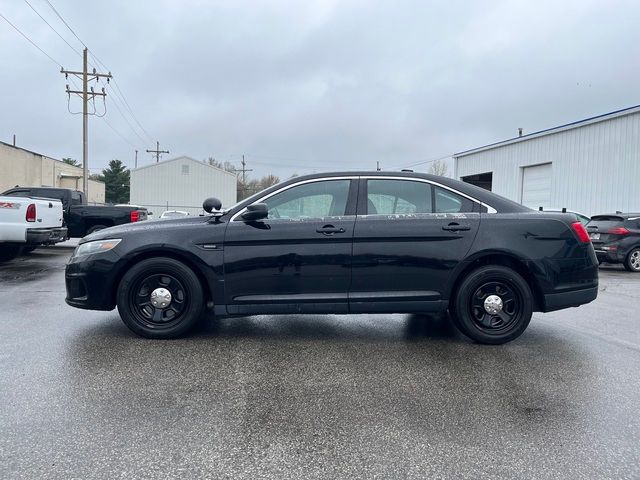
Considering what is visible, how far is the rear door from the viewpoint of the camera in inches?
190

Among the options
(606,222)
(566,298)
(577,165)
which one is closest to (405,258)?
(566,298)

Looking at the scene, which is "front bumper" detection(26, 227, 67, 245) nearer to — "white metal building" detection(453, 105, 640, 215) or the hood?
the hood

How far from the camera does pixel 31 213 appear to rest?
10367mm

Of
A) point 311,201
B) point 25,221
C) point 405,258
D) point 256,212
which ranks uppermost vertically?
point 311,201

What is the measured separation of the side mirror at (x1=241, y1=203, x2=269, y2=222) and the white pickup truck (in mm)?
7562

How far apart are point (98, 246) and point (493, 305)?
391 centimetres

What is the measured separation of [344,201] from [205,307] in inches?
69.0

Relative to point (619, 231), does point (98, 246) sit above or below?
below

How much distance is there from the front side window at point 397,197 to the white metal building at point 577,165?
51.5 ft

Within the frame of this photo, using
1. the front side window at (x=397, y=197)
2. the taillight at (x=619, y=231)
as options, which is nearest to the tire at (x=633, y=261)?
the taillight at (x=619, y=231)

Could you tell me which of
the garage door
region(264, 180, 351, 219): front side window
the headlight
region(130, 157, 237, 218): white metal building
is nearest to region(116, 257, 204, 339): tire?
the headlight

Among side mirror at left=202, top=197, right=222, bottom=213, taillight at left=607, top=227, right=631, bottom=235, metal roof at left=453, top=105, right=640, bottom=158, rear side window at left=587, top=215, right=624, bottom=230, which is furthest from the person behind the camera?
metal roof at left=453, top=105, right=640, bottom=158

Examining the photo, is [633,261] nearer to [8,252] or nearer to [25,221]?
[25,221]

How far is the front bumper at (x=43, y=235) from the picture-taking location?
Result: 10391 millimetres
